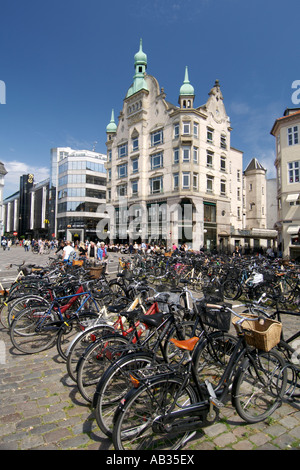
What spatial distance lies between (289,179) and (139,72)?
1013 inches

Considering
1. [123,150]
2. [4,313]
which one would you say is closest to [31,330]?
[4,313]

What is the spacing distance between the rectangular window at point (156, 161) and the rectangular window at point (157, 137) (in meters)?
1.55

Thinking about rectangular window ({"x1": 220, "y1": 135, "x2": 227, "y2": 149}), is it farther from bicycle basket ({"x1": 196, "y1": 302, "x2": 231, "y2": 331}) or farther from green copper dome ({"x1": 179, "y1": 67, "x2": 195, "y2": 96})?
bicycle basket ({"x1": 196, "y1": 302, "x2": 231, "y2": 331})

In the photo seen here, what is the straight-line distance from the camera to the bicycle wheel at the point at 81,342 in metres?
3.41

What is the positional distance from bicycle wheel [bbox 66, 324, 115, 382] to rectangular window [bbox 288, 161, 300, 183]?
26652mm

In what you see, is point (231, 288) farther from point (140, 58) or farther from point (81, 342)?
point (140, 58)

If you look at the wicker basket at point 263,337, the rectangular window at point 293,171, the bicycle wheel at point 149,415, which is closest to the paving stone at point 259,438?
the bicycle wheel at point 149,415

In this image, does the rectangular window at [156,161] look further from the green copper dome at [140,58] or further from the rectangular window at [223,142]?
the green copper dome at [140,58]

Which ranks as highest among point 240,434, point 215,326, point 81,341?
point 215,326

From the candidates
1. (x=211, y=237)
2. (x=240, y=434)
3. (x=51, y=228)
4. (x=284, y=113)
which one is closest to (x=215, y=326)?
(x=240, y=434)

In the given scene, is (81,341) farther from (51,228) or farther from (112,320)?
(51,228)

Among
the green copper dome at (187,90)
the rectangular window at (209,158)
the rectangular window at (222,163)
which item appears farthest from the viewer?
the rectangular window at (222,163)
